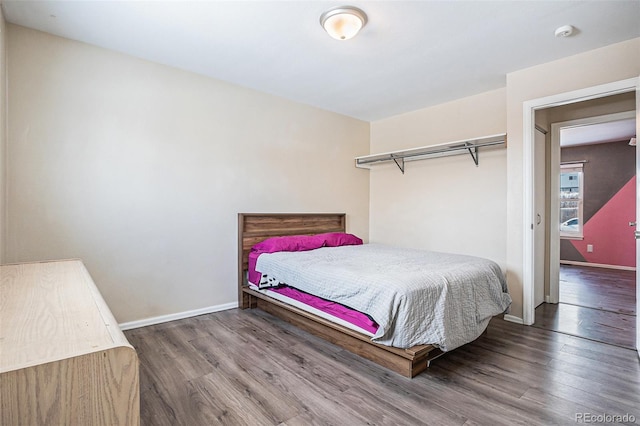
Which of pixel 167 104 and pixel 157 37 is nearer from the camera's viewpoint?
pixel 157 37

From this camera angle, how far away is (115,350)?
0.71 meters

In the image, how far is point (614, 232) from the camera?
5.99 m

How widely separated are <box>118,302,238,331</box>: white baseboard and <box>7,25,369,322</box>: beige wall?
5cm

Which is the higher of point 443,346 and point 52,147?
point 52,147

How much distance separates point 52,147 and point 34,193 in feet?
1.26

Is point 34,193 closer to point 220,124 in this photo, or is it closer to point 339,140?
point 220,124

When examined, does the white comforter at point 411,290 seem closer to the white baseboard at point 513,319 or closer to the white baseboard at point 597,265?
the white baseboard at point 513,319

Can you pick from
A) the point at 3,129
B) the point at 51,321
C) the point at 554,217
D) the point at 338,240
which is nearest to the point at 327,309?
the point at 338,240

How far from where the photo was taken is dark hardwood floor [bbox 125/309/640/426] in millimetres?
1688

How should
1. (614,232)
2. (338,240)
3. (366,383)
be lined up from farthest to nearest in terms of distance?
(614,232), (338,240), (366,383)

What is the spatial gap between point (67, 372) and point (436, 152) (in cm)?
398

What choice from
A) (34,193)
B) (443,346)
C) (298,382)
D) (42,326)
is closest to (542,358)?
(443,346)

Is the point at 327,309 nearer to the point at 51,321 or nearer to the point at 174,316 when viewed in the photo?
the point at 174,316

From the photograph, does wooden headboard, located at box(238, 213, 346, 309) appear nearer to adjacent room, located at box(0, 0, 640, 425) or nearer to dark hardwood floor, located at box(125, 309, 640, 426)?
adjacent room, located at box(0, 0, 640, 425)
